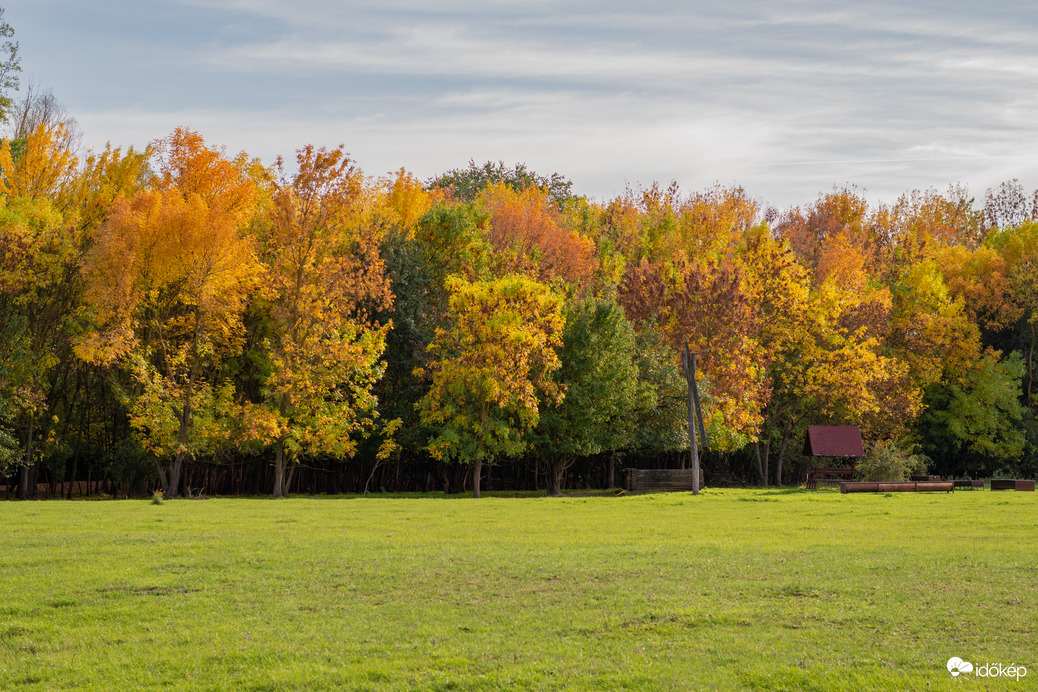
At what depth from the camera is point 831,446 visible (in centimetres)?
4872

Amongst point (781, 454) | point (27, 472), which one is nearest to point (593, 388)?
point (781, 454)

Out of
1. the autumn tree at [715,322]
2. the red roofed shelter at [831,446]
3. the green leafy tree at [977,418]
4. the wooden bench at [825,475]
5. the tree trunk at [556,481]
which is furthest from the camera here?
the green leafy tree at [977,418]

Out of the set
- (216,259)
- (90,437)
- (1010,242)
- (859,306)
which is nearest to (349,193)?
(216,259)

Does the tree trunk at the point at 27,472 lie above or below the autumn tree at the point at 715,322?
below

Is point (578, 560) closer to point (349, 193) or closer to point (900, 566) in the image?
point (900, 566)

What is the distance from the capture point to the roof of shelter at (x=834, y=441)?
159 ft

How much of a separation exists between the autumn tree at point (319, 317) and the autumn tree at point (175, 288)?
81.9 inches

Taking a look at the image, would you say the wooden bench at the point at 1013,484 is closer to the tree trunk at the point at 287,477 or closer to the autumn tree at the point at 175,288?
the tree trunk at the point at 287,477

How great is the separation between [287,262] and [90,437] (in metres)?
12.7

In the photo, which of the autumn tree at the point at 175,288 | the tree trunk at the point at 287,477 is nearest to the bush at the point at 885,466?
the tree trunk at the point at 287,477

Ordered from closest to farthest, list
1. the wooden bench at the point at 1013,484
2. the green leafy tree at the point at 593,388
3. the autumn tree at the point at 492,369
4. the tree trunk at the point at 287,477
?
the wooden bench at the point at 1013,484 → the autumn tree at the point at 492,369 → the green leafy tree at the point at 593,388 → the tree trunk at the point at 287,477

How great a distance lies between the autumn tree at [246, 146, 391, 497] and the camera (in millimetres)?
42594

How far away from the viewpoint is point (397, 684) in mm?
10242

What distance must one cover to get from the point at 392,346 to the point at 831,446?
22303 millimetres
